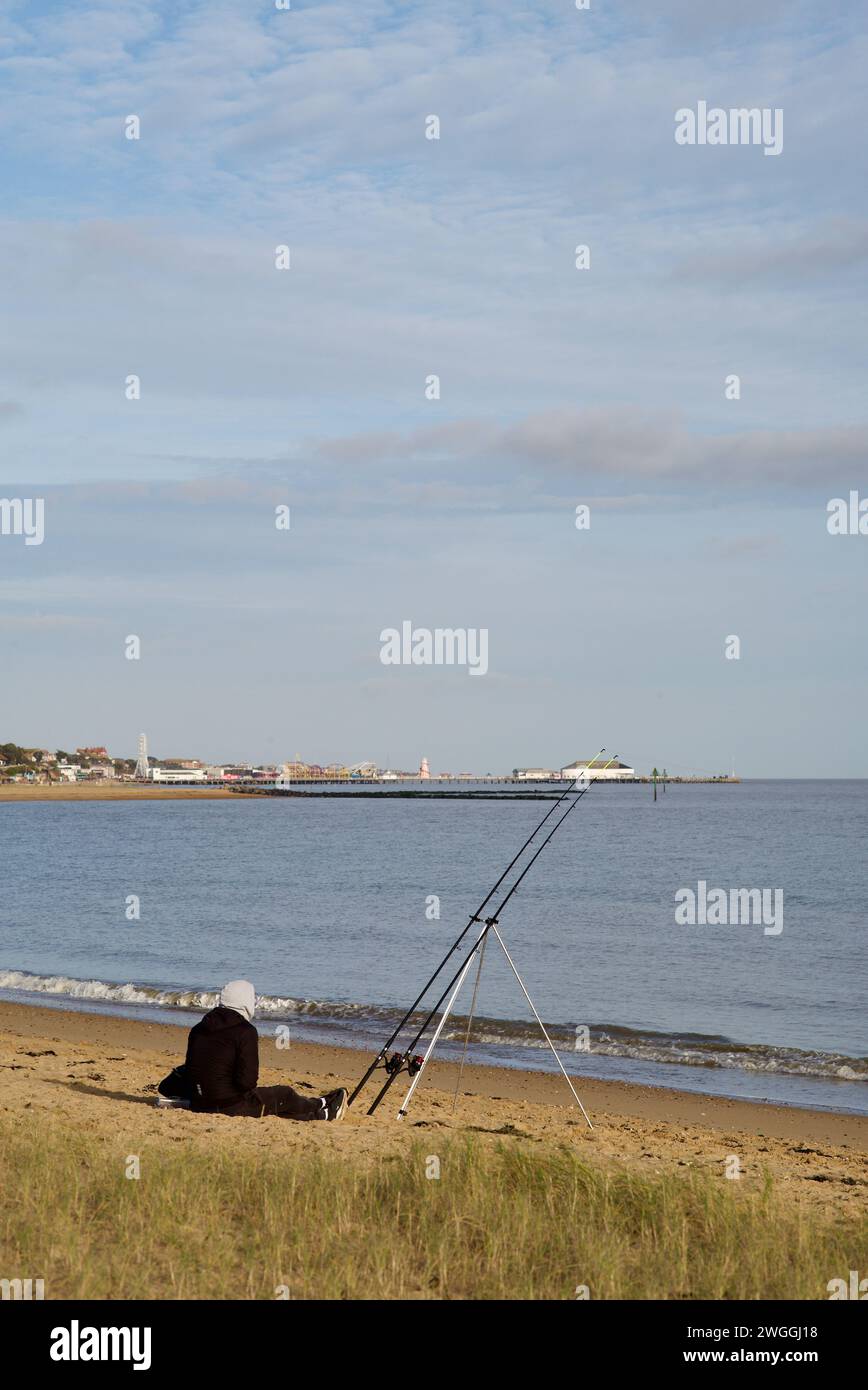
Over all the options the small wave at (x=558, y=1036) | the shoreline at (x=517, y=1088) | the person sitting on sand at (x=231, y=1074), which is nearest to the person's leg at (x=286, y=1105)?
the person sitting on sand at (x=231, y=1074)

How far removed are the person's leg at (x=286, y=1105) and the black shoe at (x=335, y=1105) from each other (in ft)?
0.11

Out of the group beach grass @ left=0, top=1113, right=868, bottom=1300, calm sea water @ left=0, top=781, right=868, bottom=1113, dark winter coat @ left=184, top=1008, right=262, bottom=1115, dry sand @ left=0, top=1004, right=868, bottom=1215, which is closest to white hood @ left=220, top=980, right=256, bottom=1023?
dark winter coat @ left=184, top=1008, right=262, bottom=1115

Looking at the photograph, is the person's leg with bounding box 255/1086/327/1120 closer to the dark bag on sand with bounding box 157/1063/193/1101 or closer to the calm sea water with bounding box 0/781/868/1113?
the dark bag on sand with bounding box 157/1063/193/1101

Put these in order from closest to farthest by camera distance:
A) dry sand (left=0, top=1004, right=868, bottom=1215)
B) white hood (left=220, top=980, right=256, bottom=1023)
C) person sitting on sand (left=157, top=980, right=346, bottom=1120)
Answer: dry sand (left=0, top=1004, right=868, bottom=1215) < white hood (left=220, top=980, right=256, bottom=1023) < person sitting on sand (left=157, top=980, right=346, bottom=1120)

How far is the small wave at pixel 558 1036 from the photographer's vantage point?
16.0 meters

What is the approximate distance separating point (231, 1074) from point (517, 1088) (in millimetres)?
5333

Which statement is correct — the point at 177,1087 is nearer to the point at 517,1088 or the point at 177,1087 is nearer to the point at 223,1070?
the point at 223,1070

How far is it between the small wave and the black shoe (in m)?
3.58

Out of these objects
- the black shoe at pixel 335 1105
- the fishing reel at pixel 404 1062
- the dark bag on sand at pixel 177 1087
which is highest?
the fishing reel at pixel 404 1062

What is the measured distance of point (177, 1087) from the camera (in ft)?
34.7

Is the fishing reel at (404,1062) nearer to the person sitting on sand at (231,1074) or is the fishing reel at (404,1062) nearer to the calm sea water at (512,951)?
the person sitting on sand at (231,1074)

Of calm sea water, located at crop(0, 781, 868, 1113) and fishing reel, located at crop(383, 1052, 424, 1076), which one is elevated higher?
calm sea water, located at crop(0, 781, 868, 1113)

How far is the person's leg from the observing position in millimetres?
10266

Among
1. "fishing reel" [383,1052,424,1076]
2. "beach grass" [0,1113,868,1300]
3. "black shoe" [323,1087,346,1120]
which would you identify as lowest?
"beach grass" [0,1113,868,1300]
